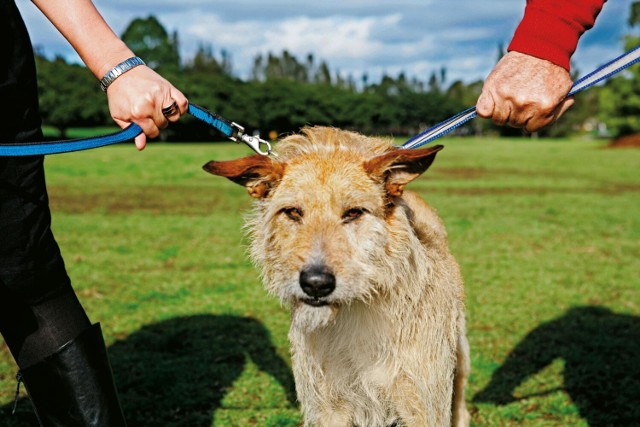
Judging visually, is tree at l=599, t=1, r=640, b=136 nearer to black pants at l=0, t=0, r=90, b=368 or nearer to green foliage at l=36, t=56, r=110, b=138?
green foliage at l=36, t=56, r=110, b=138

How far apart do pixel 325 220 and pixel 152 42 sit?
98926mm

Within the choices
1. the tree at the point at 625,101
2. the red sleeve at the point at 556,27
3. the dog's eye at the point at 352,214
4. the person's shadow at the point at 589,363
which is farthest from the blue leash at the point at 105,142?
the tree at the point at 625,101

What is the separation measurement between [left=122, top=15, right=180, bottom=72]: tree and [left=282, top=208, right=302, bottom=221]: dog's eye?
93.8m

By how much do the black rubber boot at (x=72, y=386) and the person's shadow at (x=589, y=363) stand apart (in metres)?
3.60

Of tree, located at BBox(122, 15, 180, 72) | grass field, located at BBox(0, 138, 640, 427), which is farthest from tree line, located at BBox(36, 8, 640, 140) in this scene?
grass field, located at BBox(0, 138, 640, 427)

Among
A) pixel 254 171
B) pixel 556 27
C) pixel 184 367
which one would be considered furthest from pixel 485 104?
pixel 184 367

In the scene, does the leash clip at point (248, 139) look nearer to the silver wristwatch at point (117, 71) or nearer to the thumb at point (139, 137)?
the thumb at point (139, 137)

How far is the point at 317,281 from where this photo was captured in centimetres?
301

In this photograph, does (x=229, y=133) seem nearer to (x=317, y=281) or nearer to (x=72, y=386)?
(x=317, y=281)

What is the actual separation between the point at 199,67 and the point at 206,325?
13604 centimetres

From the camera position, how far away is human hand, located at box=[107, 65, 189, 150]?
2.88m

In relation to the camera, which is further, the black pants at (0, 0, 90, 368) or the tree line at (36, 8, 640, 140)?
the tree line at (36, 8, 640, 140)

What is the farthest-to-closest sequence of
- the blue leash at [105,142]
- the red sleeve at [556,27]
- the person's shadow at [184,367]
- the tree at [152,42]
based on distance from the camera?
the tree at [152,42], the person's shadow at [184,367], the red sleeve at [556,27], the blue leash at [105,142]

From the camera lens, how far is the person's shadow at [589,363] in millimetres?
5318
